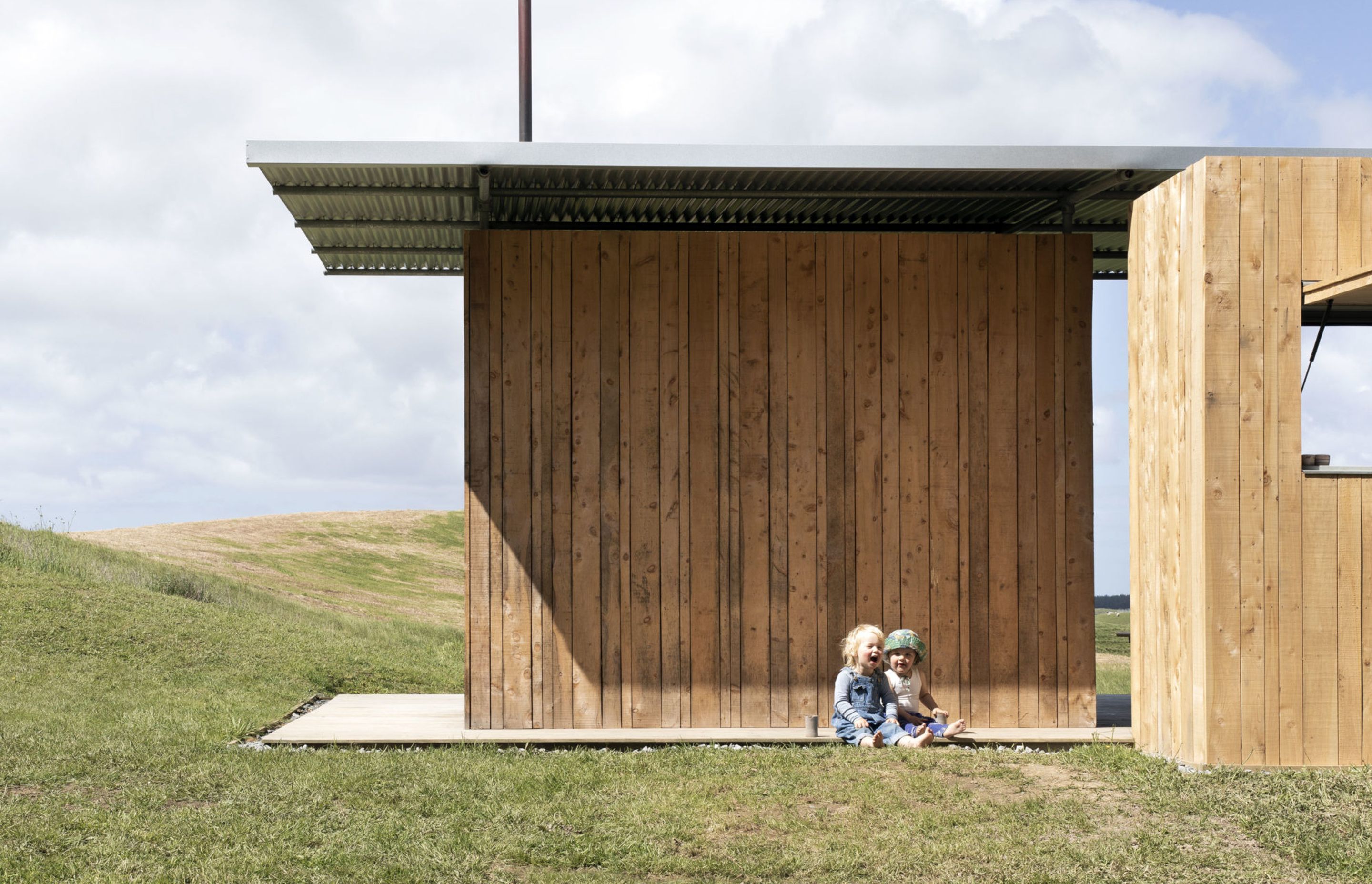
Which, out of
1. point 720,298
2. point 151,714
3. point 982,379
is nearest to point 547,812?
point 720,298

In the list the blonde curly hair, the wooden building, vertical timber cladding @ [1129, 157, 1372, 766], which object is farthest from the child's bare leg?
vertical timber cladding @ [1129, 157, 1372, 766]

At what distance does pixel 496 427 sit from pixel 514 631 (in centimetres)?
141

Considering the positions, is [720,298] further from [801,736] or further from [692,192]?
[801,736]

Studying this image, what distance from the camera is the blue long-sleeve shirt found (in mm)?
→ 7734

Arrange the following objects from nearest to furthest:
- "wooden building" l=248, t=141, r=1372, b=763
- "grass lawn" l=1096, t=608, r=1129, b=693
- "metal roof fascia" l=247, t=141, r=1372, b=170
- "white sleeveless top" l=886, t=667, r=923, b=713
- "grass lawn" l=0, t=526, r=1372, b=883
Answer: "grass lawn" l=0, t=526, r=1372, b=883, "metal roof fascia" l=247, t=141, r=1372, b=170, "white sleeveless top" l=886, t=667, r=923, b=713, "wooden building" l=248, t=141, r=1372, b=763, "grass lawn" l=1096, t=608, r=1129, b=693

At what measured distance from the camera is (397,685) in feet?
43.2

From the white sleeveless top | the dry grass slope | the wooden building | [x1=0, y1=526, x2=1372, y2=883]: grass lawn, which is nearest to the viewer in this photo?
[x1=0, y1=526, x2=1372, y2=883]: grass lawn

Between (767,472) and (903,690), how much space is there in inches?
68.2

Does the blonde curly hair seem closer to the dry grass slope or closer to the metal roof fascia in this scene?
the metal roof fascia

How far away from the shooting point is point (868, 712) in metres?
7.84

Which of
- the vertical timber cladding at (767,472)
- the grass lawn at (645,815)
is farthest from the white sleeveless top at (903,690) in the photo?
the grass lawn at (645,815)

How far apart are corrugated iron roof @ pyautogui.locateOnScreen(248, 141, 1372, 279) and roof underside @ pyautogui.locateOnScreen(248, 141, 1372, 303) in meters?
0.01

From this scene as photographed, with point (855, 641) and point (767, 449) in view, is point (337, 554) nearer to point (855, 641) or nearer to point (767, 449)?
point (767, 449)

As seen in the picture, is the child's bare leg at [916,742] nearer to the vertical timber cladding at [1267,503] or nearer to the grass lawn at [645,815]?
the grass lawn at [645,815]
